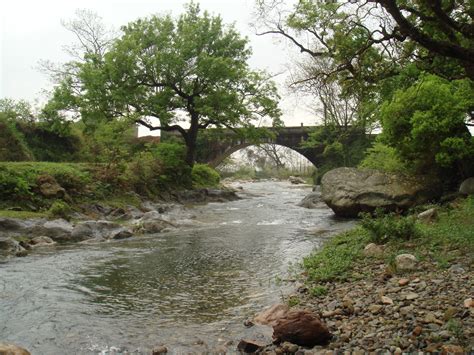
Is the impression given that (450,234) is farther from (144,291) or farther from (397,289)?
(144,291)

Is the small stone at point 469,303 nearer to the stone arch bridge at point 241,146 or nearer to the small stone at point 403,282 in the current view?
the small stone at point 403,282

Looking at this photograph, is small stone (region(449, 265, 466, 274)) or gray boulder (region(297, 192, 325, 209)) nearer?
small stone (region(449, 265, 466, 274))

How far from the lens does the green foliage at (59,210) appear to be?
598 inches

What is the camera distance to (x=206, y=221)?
18844 millimetres

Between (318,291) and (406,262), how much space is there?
168 cm

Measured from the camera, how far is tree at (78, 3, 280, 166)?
2525 centimetres

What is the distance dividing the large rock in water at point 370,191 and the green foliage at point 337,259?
5.50 metres

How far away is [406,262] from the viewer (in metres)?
7.36

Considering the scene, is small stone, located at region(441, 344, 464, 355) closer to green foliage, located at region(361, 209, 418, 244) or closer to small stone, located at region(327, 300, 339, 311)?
small stone, located at region(327, 300, 339, 311)

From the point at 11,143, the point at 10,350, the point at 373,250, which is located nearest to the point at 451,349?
the point at 10,350

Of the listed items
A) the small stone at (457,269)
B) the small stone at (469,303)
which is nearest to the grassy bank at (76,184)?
the small stone at (457,269)

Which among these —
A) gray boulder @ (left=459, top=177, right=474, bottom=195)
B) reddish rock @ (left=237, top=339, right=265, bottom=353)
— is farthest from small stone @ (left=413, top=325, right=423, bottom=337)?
gray boulder @ (left=459, top=177, right=474, bottom=195)

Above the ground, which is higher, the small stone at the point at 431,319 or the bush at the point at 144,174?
the bush at the point at 144,174

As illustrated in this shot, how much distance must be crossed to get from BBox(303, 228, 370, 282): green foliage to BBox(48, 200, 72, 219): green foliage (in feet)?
32.2
